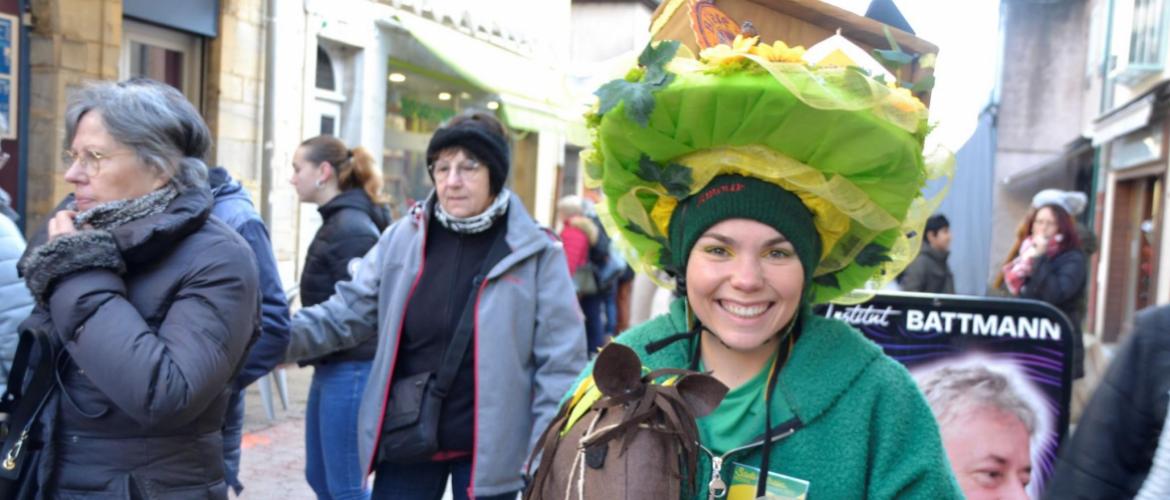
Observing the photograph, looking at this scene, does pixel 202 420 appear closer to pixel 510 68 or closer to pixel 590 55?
pixel 510 68

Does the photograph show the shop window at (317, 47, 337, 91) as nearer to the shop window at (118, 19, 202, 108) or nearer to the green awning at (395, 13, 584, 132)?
the green awning at (395, 13, 584, 132)

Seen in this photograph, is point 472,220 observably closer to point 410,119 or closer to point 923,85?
point 923,85

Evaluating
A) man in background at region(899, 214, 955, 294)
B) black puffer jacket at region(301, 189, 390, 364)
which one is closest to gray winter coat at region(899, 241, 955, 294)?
man in background at region(899, 214, 955, 294)

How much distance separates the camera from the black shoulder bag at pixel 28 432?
249cm

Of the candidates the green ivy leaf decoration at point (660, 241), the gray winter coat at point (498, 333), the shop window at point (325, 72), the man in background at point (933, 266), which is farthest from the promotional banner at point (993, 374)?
the shop window at point (325, 72)

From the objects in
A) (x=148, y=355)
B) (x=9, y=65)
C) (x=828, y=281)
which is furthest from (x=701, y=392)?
(x=9, y=65)

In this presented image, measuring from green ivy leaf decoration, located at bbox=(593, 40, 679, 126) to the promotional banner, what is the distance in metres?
2.25

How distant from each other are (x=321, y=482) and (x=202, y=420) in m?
1.78

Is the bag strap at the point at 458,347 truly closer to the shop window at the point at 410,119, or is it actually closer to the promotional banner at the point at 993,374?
the promotional banner at the point at 993,374

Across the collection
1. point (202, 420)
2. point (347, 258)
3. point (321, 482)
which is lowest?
point (321, 482)

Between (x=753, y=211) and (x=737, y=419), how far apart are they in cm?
38

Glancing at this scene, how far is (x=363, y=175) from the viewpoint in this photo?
204 inches

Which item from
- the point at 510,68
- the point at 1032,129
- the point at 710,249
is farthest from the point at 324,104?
the point at 1032,129

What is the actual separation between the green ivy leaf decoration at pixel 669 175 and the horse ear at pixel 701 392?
0.40 meters
